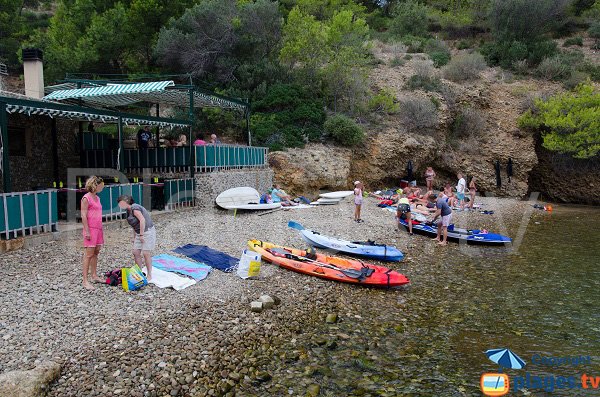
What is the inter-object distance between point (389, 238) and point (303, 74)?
15.9 meters

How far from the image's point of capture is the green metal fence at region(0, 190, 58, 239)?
346 inches

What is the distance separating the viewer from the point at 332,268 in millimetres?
9172

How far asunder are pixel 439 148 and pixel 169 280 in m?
23.2

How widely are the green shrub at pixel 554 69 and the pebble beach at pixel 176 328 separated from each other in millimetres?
28739

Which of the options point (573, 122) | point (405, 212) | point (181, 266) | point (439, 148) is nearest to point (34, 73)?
point (181, 266)

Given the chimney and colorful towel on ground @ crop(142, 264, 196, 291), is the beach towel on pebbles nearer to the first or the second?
colorful towel on ground @ crop(142, 264, 196, 291)

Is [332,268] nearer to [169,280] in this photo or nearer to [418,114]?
[169,280]

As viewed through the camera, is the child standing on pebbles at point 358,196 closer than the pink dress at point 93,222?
No

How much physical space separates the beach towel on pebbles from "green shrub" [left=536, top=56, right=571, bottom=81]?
3386cm

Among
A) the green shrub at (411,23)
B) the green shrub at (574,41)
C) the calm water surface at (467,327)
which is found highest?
the green shrub at (411,23)

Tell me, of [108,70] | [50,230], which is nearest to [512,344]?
[50,230]

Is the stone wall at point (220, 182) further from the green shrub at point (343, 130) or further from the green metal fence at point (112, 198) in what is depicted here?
the green shrub at point (343, 130)

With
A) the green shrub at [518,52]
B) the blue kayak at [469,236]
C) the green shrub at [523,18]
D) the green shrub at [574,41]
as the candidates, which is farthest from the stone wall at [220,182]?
the green shrub at [574,41]

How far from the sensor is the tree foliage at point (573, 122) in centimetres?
2447
